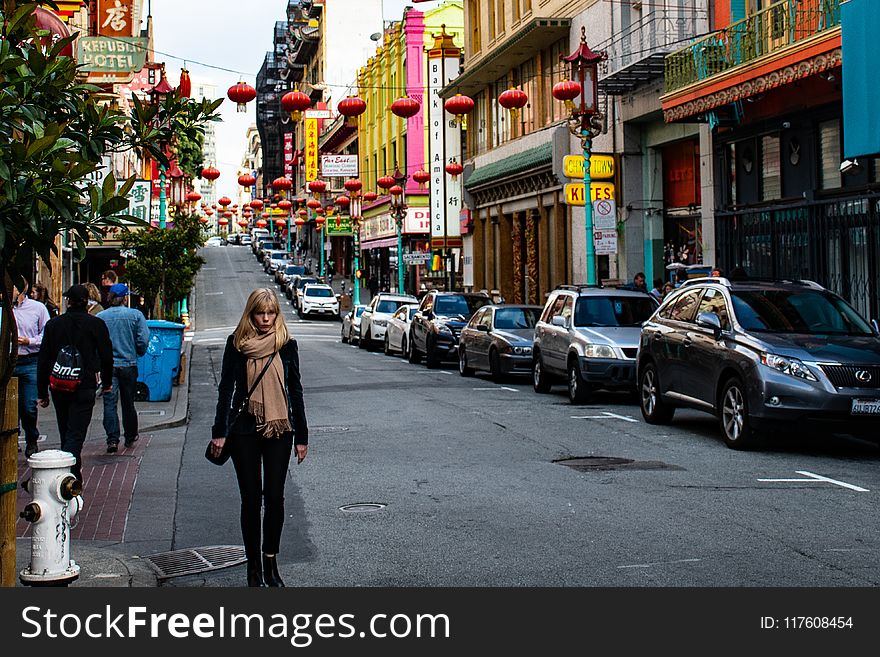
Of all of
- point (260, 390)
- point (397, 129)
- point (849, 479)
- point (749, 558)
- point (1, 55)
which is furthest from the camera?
point (397, 129)

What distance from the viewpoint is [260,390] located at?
7156 mm

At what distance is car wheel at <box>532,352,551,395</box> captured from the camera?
21109mm

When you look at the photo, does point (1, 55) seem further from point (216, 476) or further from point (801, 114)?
point (801, 114)

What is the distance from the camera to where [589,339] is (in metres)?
19.1

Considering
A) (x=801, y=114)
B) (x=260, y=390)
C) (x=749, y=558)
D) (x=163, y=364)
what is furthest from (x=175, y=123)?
(x=801, y=114)

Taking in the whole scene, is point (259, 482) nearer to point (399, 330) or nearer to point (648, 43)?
point (648, 43)

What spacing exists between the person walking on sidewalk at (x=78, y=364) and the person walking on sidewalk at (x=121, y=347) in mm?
2311

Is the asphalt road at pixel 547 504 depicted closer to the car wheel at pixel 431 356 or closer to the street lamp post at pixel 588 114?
the street lamp post at pixel 588 114

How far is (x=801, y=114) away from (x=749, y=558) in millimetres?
A: 16905

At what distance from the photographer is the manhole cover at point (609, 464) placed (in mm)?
11983

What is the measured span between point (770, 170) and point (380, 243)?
50.1 m

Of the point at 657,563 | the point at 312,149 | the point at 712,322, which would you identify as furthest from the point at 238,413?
the point at 312,149

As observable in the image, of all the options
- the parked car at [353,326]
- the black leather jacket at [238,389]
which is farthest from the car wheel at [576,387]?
the parked car at [353,326]

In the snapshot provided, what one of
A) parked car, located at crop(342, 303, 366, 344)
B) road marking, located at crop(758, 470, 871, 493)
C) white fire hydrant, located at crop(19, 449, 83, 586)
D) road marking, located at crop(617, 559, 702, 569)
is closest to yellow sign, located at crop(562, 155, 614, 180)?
parked car, located at crop(342, 303, 366, 344)
